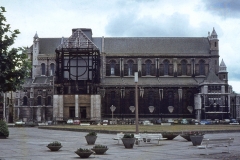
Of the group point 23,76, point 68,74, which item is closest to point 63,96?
point 68,74

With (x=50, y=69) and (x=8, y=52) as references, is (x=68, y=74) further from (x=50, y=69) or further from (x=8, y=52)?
(x=8, y=52)

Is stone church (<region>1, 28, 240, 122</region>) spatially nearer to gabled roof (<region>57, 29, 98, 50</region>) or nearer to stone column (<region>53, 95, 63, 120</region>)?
gabled roof (<region>57, 29, 98, 50</region>)

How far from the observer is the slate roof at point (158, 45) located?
109312 millimetres

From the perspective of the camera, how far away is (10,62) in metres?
17.6

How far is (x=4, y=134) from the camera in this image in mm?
40875

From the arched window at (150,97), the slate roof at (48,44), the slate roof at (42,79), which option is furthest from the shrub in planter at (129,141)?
the slate roof at (48,44)

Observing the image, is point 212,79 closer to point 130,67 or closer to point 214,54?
point 214,54

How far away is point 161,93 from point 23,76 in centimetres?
8538

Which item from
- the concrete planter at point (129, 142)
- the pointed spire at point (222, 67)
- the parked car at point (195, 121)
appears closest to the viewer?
the concrete planter at point (129, 142)

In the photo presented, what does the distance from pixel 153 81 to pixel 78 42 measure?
809 inches

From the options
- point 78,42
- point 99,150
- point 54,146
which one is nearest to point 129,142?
point 99,150

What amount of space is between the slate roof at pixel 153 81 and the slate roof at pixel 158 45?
690cm

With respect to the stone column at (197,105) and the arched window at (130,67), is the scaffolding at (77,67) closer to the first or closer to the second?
the arched window at (130,67)

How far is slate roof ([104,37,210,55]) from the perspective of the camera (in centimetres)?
10931
